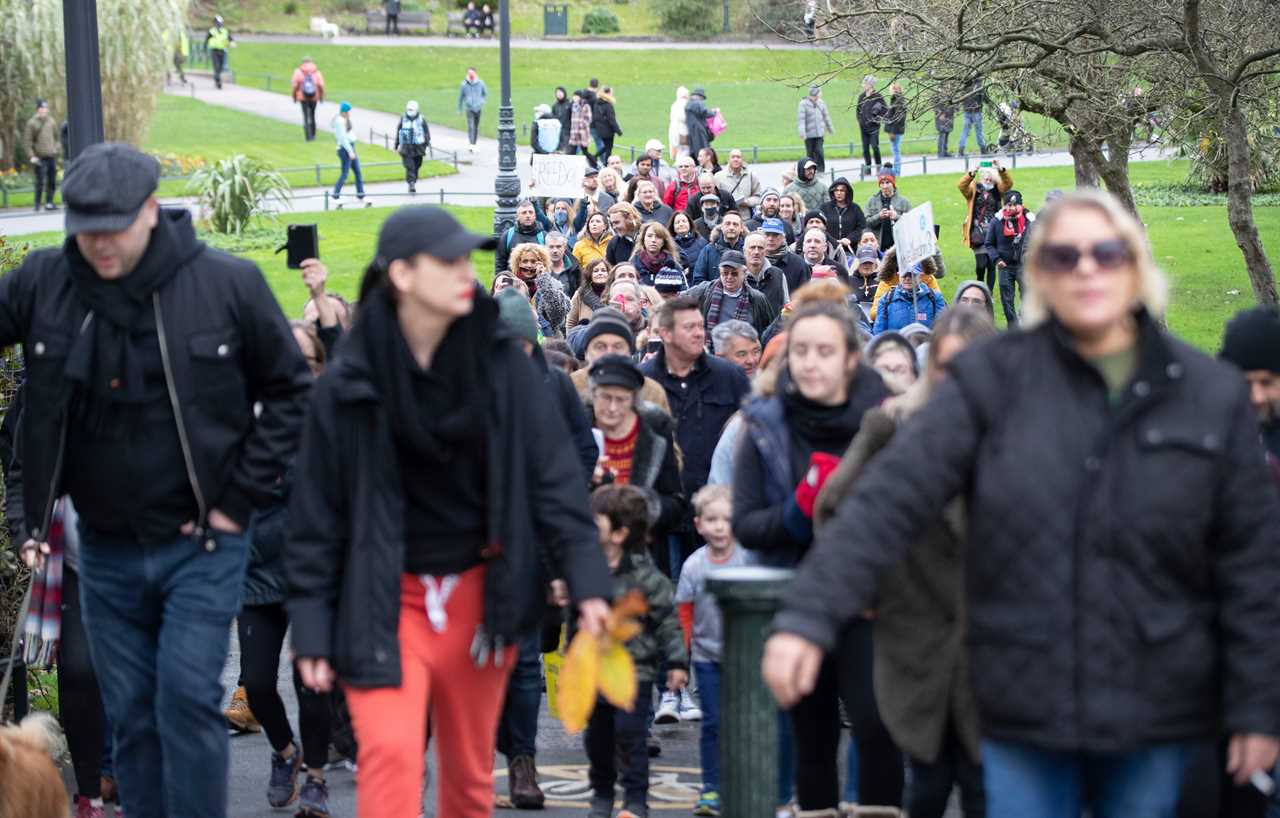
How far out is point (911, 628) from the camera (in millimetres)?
4879

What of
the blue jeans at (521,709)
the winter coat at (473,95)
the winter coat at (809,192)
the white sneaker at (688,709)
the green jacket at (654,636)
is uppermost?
the winter coat at (473,95)

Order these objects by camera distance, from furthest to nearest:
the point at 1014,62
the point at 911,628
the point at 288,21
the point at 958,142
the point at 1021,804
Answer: the point at 288,21 → the point at 958,142 → the point at 1014,62 → the point at 911,628 → the point at 1021,804

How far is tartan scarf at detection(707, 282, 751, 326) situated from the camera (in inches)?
525

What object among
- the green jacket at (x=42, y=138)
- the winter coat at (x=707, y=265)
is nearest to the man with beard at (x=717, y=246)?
the winter coat at (x=707, y=265)

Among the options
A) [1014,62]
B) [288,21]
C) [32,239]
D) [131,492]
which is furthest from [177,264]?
[288,21]

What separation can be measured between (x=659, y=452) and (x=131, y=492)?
9.79ft

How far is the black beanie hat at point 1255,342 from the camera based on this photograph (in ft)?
17.5

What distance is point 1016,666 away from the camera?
3744mm

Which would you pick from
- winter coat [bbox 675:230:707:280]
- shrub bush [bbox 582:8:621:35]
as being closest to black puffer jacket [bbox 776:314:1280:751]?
winter coat [bbox 675:230:707:280]

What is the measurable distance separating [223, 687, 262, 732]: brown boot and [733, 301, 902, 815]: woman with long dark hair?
10.5 feet

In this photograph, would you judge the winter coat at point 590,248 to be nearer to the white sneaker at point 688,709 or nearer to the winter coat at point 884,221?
the winter coat at point 884,221

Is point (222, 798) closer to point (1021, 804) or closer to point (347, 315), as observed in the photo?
point (1021, 804)

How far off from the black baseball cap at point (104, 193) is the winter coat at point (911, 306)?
30.6 ft

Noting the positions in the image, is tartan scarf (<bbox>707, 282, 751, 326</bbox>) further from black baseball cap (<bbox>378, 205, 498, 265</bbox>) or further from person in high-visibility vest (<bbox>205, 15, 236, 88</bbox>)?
person in high-visibility vest (<bbox>205, 15, 236, 88</bbox>)
